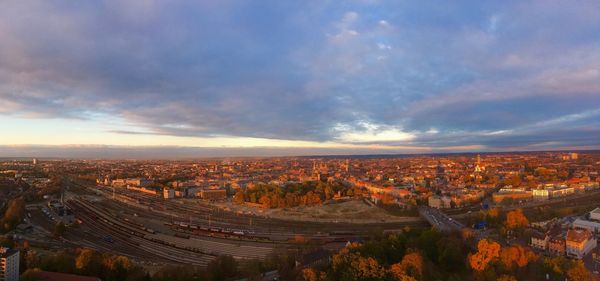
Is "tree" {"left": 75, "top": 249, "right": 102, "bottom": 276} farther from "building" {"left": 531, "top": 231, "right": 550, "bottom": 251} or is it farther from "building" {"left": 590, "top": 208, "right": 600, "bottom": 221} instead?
"building" {"left": 590, "top": 208, "right": 600, "bottom": 221}

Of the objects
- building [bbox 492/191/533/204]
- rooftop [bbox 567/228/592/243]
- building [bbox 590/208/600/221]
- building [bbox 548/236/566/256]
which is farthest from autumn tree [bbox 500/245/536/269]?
building [bbox 492/191/533/204]

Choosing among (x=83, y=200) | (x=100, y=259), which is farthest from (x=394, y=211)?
(x=83, y=200)

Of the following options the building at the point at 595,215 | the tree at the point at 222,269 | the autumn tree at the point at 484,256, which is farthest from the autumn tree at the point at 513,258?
the building at the point at 595,215

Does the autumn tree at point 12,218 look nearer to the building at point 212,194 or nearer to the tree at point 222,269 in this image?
the tree at point 222,269

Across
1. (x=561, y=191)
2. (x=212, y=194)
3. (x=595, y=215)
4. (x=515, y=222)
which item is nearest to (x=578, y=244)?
(x=515, y=222)

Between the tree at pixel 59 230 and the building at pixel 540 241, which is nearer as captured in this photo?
the building at pixel 540 241

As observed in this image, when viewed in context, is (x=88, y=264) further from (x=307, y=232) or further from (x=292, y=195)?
(x=292, y=195)
